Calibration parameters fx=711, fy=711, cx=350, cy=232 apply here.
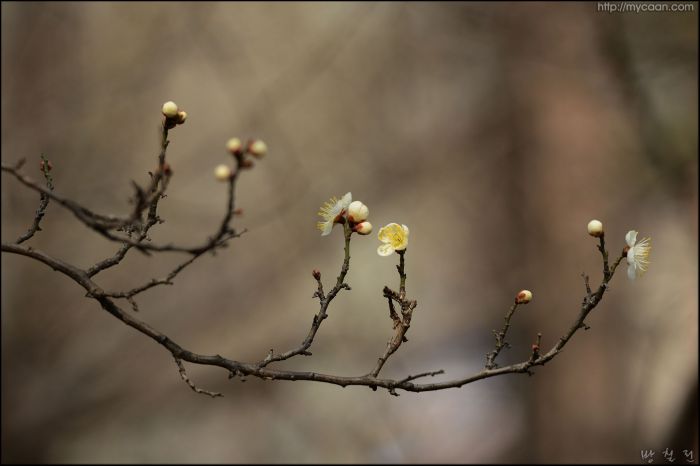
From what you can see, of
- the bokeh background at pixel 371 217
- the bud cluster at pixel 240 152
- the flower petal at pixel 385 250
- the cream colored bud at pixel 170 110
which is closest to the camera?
the bud cluster at pixel 240 152

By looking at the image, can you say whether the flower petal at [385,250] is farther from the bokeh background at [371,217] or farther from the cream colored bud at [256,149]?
the bokeh background at [371,217]

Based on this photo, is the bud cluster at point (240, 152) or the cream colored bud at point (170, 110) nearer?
the bud cluster at point (240, 152)

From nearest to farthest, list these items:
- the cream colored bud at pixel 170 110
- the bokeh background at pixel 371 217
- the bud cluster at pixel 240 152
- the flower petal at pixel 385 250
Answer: the bud cluster at pixel 240 152 < the cream colored bud at pixel 170 110 < the flower petal at pixel 385 250 < the bokeh background at pixel 371 217

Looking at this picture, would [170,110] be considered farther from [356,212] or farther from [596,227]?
Result: [596,227]

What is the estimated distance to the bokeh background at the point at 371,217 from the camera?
7.36ft

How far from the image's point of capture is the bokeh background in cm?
224

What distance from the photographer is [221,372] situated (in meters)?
2.23

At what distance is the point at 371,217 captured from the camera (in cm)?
237

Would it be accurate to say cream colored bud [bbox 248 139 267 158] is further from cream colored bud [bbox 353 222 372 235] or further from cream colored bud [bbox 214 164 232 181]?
cream colored bud [bbox 353 222 372 235]

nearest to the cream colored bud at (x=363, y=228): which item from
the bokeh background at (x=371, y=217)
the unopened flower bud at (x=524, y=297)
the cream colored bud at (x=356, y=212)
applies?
the cream colored bud at (x=356, y=212)

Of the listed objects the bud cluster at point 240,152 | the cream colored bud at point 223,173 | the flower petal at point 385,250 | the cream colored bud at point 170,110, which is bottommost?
the cream colored bud at point 223,173

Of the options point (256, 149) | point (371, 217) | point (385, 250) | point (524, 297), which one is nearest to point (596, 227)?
point (524, 297)

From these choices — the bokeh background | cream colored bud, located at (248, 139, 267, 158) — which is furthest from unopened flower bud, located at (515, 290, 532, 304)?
the bokeh background

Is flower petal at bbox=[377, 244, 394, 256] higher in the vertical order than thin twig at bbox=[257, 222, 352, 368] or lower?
higher
